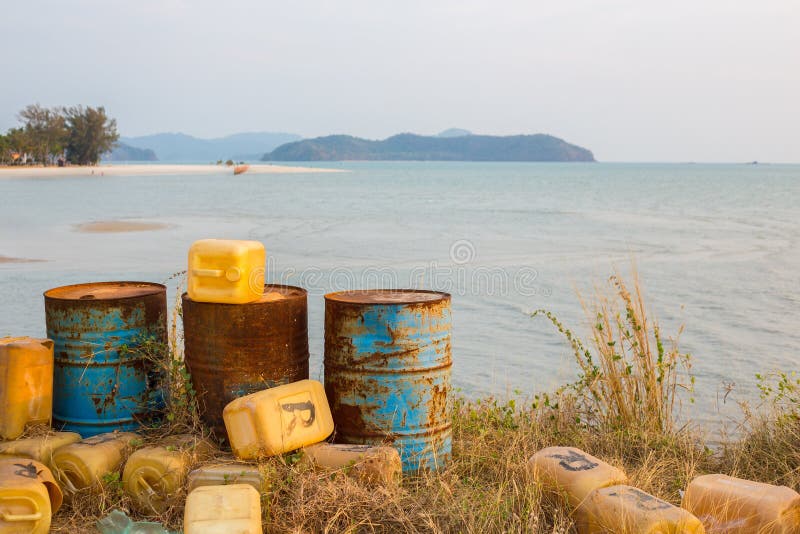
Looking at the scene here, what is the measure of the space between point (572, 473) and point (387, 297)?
1526mm

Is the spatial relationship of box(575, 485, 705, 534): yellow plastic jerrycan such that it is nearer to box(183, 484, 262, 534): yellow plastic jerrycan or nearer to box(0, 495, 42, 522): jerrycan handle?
box(183, 484, 262, 534): yellow plastic jerrycan

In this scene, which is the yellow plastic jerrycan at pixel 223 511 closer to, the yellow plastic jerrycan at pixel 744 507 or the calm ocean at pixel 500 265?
the yellow plastic jerrycan at pixel 744 507

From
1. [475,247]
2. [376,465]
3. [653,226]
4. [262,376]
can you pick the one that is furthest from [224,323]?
[653,226]

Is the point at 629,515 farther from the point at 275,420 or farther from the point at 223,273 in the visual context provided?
the point at 223,273

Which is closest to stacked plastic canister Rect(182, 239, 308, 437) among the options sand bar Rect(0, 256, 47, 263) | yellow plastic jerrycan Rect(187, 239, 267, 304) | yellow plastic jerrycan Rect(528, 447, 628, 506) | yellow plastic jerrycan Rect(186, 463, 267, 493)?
yellow plastic jerrycan Rect(187, 239, 267, 304)

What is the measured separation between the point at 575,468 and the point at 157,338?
268 centimetres

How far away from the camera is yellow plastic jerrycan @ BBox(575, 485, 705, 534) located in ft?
11.5

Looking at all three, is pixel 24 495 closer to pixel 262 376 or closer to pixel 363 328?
pixel 262 376

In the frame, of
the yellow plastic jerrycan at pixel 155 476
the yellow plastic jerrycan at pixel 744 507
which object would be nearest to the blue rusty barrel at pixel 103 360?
the yellow plastic jerrycan at pixel 155 476

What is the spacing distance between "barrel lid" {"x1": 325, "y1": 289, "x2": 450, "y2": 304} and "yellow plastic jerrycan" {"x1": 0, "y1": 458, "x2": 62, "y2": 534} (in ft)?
5.99

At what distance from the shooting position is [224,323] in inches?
176

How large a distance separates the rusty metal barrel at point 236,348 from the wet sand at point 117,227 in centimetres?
1960

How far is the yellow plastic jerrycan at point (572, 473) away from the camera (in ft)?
13.1

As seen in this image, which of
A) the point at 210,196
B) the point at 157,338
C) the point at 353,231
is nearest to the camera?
the point at 157,338
